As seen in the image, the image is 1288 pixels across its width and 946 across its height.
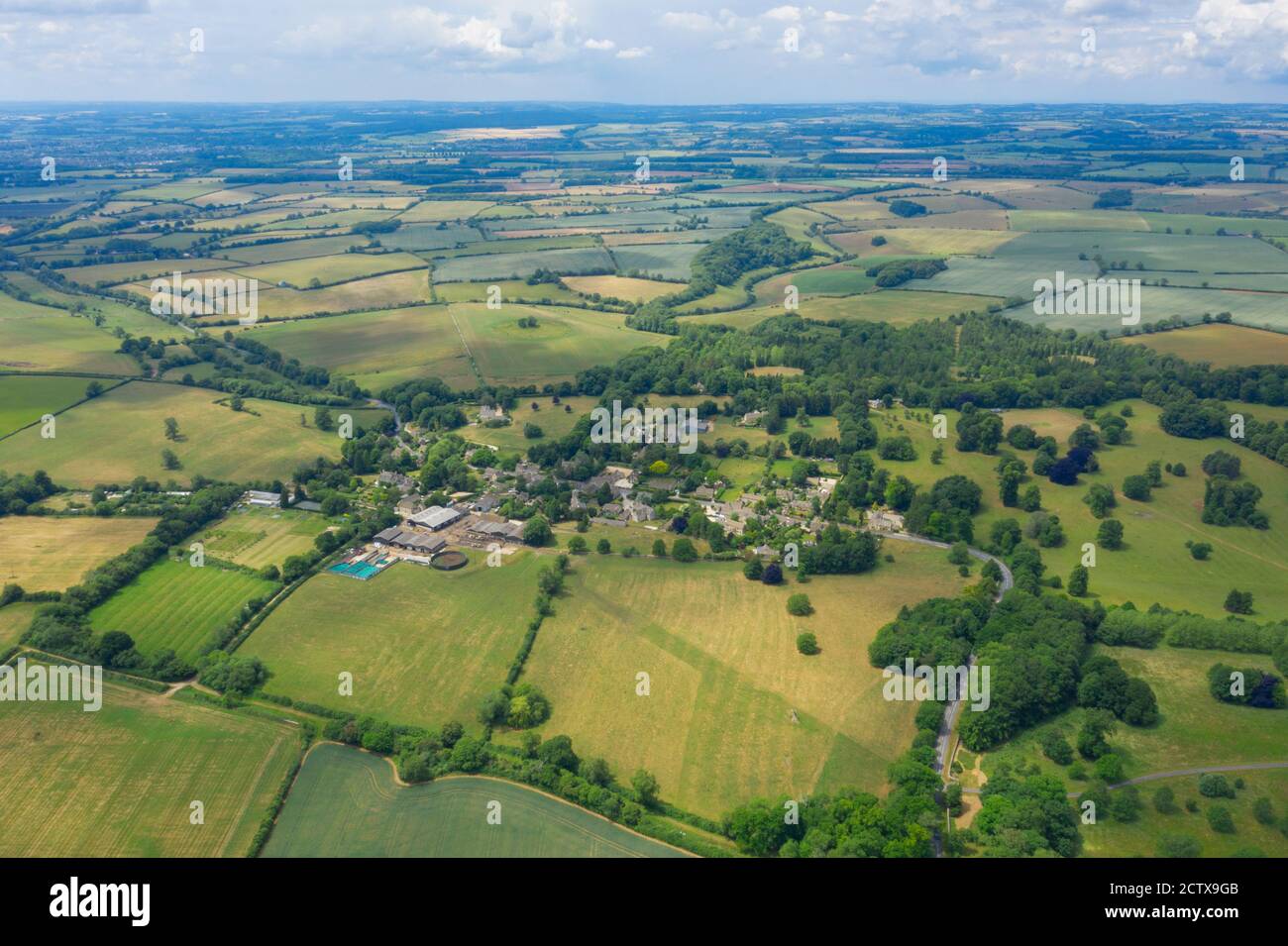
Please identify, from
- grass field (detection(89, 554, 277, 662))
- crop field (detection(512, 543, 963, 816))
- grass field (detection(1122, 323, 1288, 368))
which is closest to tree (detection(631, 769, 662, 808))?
crop field (detection(512, 543, 963, 816))

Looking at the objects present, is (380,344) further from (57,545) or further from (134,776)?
(134,776)

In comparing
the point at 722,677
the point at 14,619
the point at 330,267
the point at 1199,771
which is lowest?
the point at 1199,771

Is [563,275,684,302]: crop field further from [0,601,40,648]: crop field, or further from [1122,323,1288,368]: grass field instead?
[0,601,40,648]: crop field

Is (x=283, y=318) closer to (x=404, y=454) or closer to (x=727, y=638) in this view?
(x=404, y=454)

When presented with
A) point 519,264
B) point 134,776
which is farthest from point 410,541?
point 519,264

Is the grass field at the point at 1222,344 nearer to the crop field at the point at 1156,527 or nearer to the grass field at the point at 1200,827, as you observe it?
the crop field at the point at 1156,527

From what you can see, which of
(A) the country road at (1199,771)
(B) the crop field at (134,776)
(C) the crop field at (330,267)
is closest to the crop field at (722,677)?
(A) the country road at (1199,771)
